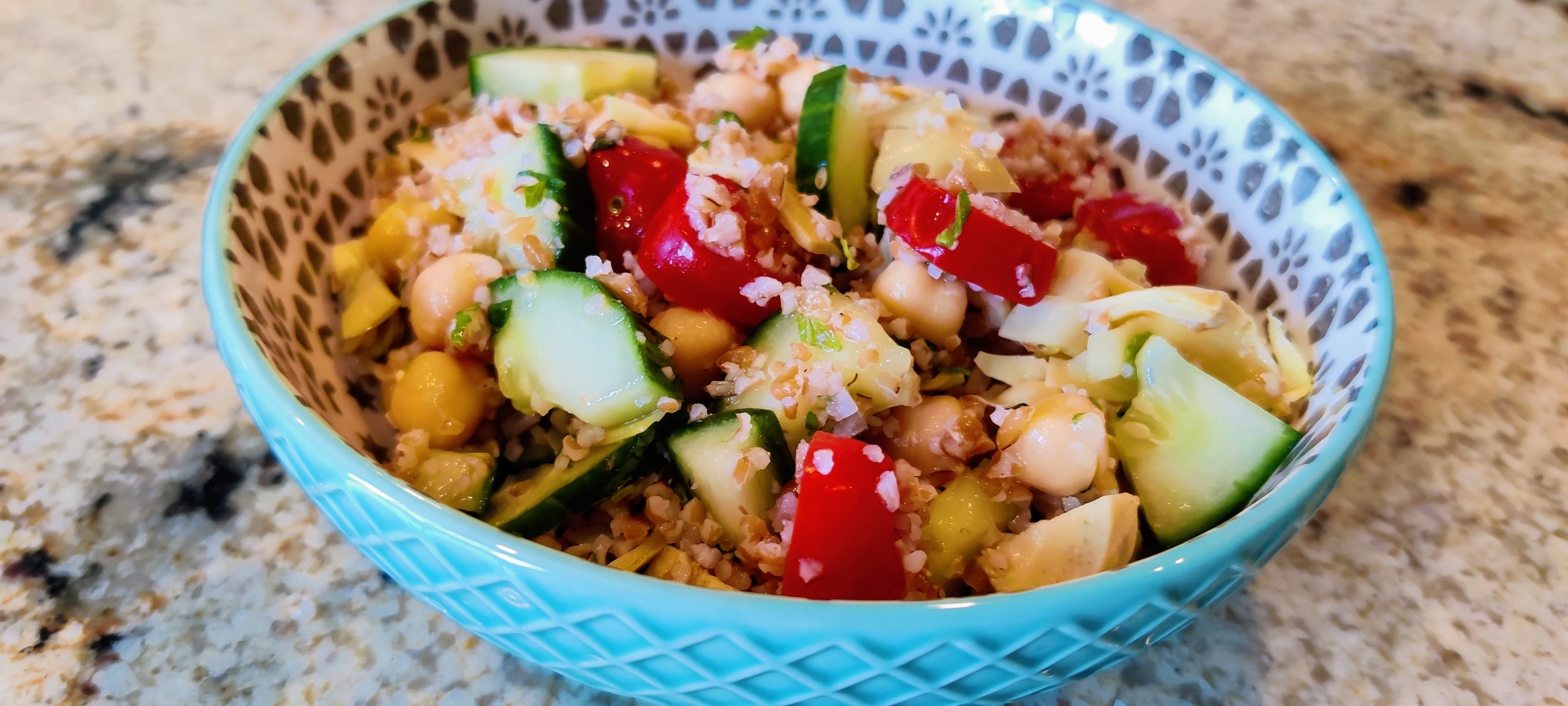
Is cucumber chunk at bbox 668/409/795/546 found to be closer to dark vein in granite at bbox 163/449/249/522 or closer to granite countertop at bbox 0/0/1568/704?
granite countertop at bbox 0/0/1568/704

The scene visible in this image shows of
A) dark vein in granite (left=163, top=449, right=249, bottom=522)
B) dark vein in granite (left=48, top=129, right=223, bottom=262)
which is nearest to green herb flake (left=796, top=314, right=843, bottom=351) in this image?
dark vein in granite (left=163, top=449, right=249, bottom=522)

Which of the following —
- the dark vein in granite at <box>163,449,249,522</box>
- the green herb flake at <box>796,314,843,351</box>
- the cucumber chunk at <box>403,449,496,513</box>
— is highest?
the green herb flake at <box>796,314,843,351</box>

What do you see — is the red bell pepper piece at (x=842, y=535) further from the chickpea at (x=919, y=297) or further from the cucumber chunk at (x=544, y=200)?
the cucumber chunk at (x=544, y=200)

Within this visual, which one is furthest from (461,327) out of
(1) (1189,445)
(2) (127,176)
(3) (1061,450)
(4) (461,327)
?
(2) (127,176)

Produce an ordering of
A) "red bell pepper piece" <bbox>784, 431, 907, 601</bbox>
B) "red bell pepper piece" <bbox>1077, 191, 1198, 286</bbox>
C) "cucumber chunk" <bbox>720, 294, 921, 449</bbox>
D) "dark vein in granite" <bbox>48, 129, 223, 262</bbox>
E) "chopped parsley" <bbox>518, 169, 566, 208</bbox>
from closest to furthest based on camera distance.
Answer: "red bell pepper piece" <bbox>784, 431, 907, 601</bbox>
"cucumber chunk" <bbox>720, 294, 921, 449</bbox>
"chopped parsley" <bbox>518, 169, 566, 208</bbox>
"red bell pepper piece" <bbox>1077, 191, 1198, 286</bbox>
"dark vein in granite" <bbox>48, 129, 223, 262</bbox>

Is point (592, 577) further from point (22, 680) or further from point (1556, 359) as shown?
point (1556, 359)

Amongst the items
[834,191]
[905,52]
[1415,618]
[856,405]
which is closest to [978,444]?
[856,405]

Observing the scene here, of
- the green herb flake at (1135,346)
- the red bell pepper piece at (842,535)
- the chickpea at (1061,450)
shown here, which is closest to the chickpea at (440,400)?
the red bell pepper piece at (842,535)

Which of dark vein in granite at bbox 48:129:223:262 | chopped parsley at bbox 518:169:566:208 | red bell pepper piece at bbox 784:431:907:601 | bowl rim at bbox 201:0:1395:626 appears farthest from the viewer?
dark vein in granite at bbox 48:129:223:262
